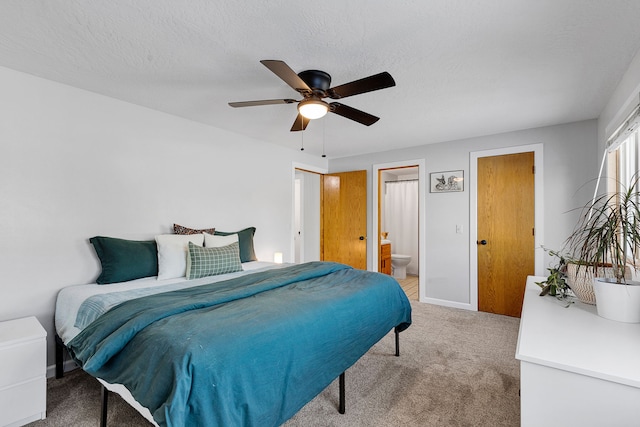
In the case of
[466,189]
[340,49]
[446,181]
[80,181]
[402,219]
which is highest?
[340,49]

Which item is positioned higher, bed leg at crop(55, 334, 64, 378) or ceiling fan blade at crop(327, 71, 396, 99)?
ceiling fan blade at crop(327, 71, 396, 99)

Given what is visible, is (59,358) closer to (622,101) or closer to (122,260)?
(122,260)

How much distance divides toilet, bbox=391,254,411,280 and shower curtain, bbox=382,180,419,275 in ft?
1.28

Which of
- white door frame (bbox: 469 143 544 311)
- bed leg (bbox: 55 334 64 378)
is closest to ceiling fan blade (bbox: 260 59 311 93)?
bed leg (bbox: 55 334 64 378)

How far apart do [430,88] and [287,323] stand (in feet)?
7.29

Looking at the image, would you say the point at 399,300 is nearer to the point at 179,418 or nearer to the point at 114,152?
the point at 179,418

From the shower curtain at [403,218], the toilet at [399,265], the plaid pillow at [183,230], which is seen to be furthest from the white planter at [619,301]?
the shower curtain at [403,218]

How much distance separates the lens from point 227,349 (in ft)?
4.27

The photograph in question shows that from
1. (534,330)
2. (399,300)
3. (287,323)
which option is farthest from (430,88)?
(287,323)

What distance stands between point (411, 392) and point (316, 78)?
241 cm

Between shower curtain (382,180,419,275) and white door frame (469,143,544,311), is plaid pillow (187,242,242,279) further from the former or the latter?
shower curtain (382,180,419,275)

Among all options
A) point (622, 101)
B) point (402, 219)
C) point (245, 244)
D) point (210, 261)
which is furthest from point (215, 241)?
point (402, 219)

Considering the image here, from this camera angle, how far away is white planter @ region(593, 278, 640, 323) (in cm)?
140

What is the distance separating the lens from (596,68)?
226 cm
